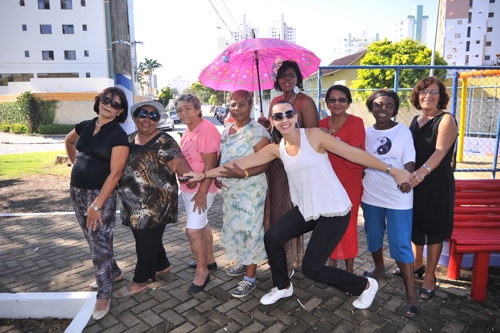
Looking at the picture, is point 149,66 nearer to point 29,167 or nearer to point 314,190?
point 29,167

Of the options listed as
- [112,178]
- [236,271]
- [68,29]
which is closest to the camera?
[112,178]

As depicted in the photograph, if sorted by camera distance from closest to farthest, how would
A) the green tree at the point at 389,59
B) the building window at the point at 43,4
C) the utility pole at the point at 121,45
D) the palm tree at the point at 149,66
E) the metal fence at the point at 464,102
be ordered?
the utility pole at the point at 121,45 < the metal fence at the point at 464,102 < the green tree at the point at 389,59 < the building window at the point at 43,4 < the palm tree at the point at 149,66

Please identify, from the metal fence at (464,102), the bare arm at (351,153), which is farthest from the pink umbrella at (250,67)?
the metal fence at (464,102)

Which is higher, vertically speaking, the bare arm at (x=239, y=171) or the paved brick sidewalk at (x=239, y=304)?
the bare arm at (x=239, y=171)

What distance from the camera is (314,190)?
299cm

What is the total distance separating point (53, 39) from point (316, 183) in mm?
52028

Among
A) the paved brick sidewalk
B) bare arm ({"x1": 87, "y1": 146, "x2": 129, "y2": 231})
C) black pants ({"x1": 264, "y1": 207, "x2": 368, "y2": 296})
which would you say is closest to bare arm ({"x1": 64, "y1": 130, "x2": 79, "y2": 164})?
bare arm ({"x1": 87, "y1": 146, "x2": 129, "y2": 231})

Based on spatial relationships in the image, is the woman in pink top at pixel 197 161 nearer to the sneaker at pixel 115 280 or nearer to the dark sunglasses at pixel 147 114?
the dark sunglasses at pixel 147 114

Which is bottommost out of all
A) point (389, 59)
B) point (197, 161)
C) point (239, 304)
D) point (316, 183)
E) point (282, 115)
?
point (239, 304)

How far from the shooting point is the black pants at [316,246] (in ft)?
9.91

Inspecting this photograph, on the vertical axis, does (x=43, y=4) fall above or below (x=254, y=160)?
above

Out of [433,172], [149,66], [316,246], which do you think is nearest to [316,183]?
[316,246]

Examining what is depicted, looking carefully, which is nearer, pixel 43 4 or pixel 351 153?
pixel 351 153

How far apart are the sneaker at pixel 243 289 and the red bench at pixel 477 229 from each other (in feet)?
6.63
